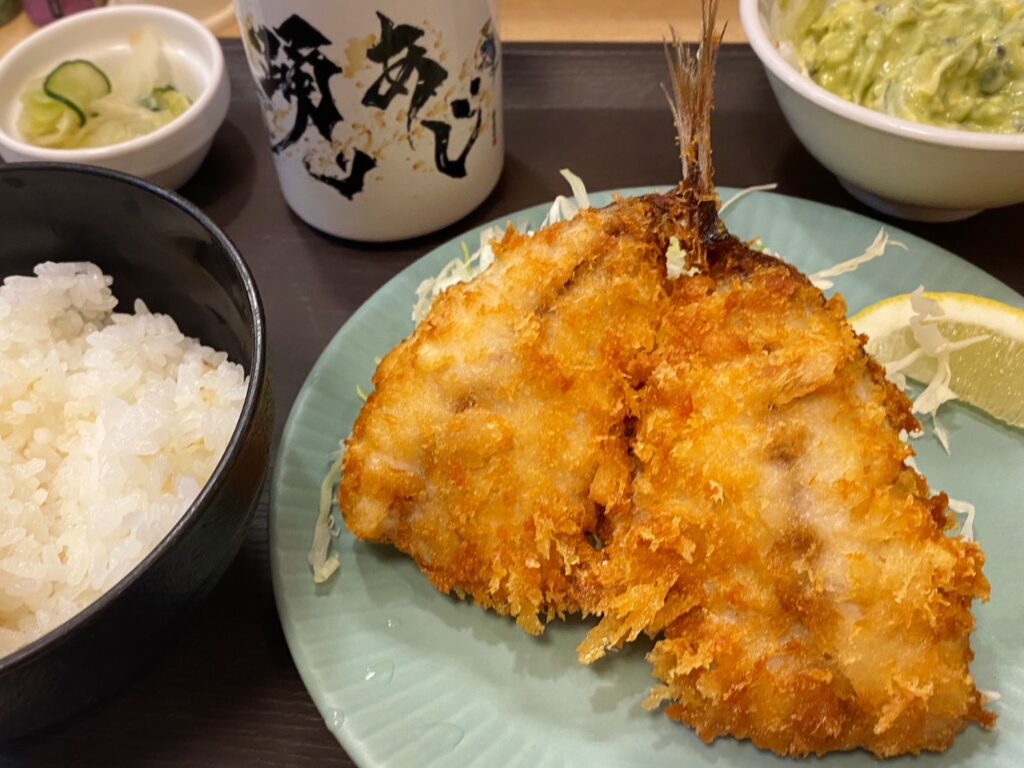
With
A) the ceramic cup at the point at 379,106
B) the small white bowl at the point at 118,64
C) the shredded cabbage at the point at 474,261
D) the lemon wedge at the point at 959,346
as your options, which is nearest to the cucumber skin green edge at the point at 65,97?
the small white bowl at the point at 118,64

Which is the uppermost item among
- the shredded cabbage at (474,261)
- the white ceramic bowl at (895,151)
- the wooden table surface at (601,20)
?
the white ceramic bowl at (895,151)

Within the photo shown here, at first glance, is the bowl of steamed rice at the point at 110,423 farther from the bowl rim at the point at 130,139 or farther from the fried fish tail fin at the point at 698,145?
the fried fish tail fin at the point at 698,145

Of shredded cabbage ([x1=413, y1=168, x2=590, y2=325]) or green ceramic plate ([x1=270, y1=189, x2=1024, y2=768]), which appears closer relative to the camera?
green ceramic plate ([x1=270, y1=189, x2=1024, y2=768])

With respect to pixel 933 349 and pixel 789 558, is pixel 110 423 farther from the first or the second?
pixel 933 349

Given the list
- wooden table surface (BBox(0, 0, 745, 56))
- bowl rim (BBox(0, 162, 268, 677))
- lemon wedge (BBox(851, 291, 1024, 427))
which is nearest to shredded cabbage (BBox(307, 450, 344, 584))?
bowl rim (BBox(0, 162, 268, 677))

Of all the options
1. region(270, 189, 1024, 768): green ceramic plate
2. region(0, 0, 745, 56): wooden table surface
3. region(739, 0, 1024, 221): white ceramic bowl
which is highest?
region(739, 0, 1024, 221): white ceramic bowl

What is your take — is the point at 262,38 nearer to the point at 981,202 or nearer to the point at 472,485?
the point at 472,485

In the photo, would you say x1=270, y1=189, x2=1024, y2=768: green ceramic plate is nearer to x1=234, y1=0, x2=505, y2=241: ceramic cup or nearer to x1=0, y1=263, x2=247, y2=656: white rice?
x1=0, y1=263, x2=247, y2=656: white rice
